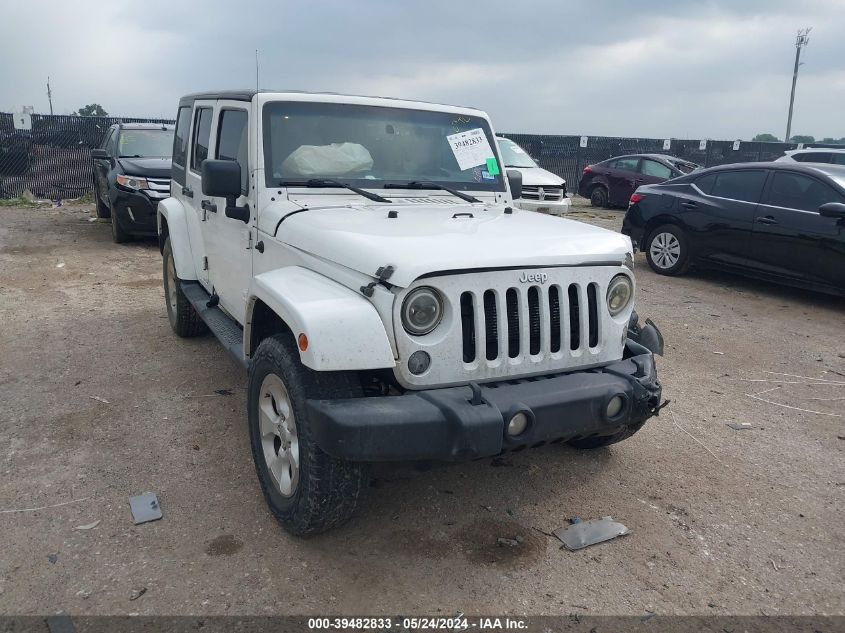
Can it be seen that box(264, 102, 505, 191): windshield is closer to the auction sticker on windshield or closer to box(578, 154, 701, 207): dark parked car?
the auction sticker on windshield

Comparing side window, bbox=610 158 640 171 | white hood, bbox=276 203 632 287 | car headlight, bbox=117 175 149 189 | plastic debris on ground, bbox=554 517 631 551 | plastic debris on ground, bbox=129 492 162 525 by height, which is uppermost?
side window, bbox=610 158 640 171

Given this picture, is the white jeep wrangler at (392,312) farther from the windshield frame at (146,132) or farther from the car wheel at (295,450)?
the windshield frame at (146,132)

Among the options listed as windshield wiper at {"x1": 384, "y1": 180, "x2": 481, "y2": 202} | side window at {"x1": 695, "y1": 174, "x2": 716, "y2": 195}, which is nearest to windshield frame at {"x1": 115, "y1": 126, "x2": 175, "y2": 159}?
windshield wiper at {"x1": 384, "y1": 180, "x2": 481, "y2": 202}

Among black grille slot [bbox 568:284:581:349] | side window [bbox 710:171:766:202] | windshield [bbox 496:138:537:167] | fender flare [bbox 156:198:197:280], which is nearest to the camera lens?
black grille slot [bbox 568:284:581:349]

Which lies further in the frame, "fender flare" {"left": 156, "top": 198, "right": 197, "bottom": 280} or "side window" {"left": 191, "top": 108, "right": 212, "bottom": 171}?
"fender flare" {"left": 156, "top": 198, "right": 197, "bottom": 280}

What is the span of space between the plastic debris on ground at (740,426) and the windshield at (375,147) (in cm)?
218

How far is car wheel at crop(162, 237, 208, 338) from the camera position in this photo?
5562 millimetres

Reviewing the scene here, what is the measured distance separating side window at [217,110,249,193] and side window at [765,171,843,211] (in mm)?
6225

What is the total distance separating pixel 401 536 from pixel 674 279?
267 inches

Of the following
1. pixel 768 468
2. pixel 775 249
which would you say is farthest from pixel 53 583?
pixel 775 249

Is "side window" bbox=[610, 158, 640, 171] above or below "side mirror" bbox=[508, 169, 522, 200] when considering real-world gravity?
above

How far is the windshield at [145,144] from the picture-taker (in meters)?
10.4

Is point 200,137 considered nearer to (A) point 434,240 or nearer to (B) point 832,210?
(A) point 434,240

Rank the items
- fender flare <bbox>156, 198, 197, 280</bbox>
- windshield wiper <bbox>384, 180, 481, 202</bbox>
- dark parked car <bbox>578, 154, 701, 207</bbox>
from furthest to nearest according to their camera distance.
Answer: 1. dark parked car <bbox>578, 154, 701, 207</bbox>
2. fender flare <bbox>156, 198, 197, 280</bbox>
3. windshield wiper <bbox>384, 180, 481, 202</bbox>
